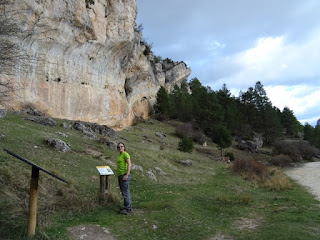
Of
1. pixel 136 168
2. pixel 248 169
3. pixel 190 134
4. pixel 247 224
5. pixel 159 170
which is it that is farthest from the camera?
pixel 190 134

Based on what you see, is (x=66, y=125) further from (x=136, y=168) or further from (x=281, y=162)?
(x=281, y=162)

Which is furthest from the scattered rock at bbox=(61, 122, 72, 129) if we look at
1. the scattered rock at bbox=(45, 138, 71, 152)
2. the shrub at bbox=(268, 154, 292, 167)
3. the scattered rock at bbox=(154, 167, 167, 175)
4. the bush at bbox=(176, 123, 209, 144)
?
the shrub at bbox=(268, 154, 292, 167)

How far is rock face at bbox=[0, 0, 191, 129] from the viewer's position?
22.6 metres

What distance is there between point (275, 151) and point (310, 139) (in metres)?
A: 16.8

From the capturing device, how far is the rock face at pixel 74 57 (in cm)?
2258

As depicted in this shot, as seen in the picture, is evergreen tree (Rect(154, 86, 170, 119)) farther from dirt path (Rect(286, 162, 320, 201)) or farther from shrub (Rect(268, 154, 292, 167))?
dirt path (Rect(286, 162, 320, 201))

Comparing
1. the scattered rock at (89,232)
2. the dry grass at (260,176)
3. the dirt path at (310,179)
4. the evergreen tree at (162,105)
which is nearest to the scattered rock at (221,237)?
the scattered rock at (89,232)

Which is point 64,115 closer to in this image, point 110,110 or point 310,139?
point 110,110

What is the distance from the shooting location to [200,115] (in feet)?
177

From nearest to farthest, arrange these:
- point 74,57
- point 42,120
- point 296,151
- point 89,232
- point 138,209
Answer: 1. point 89,232
2. point 138,209
3. point 42,120
4. point 74,57
5. point 296,151

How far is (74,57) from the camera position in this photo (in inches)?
1107

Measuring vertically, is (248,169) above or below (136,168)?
below

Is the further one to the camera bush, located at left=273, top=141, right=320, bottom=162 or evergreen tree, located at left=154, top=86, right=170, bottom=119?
evergreen tree, located at left=154, top=86, right=170, bottom=119

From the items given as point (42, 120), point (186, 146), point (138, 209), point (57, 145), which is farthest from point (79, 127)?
point (138, 209)
